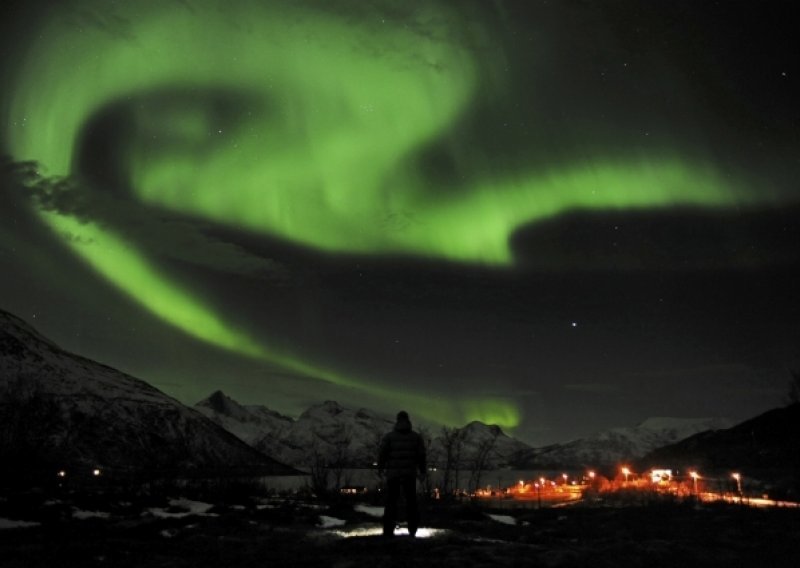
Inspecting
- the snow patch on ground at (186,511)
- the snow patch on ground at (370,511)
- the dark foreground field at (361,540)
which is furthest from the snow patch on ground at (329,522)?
Answer: the snow patch on ground at (186,511)

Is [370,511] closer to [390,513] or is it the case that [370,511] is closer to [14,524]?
[390,513]

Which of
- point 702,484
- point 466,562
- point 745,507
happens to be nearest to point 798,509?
point 745,507

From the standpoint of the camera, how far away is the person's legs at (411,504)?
13.9 m

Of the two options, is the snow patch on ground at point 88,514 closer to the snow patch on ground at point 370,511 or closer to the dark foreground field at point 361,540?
the dark foreground field at point 361,540

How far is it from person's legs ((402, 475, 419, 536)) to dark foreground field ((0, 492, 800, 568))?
26.9 inches

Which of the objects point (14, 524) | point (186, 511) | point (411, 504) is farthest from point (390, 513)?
point (186, 511)

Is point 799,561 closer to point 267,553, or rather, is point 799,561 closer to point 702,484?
point 267,553

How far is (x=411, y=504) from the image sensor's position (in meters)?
14.1

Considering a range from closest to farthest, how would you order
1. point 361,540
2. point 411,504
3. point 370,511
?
point 361,540, point 411,504, point 370,511

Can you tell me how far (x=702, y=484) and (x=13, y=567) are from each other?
5301 cm

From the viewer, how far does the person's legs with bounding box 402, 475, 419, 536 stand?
1393 centimetres

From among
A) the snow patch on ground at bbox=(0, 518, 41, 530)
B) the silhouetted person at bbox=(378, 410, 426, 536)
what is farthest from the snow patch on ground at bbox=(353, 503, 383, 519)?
the snow patch on ground at bbox=(0, 518, 41, 530)

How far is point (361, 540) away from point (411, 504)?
4.78ft

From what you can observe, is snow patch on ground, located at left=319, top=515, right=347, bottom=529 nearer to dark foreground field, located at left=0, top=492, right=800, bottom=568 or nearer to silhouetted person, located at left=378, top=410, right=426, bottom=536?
dark foreground field, located at left=0, top=492, right=800, bottom=568
